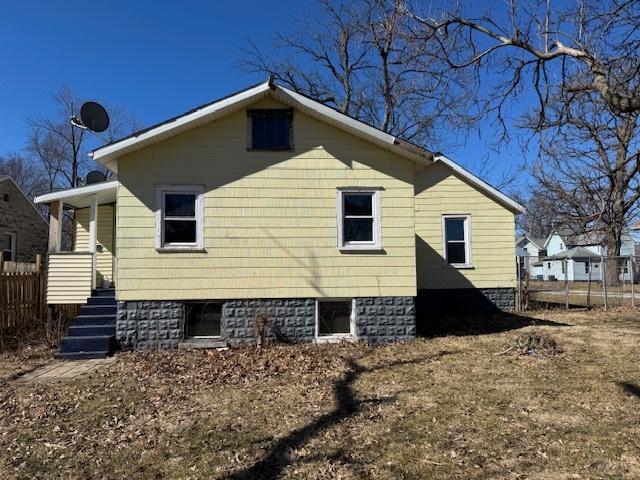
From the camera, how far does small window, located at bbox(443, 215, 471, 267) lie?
15070 millimetres

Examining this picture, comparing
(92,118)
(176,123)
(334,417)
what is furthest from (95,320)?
(334,417)

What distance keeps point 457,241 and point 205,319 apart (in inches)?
342

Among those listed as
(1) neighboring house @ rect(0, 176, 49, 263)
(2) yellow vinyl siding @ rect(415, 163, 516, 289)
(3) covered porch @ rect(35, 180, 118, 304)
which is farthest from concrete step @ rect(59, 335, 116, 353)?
(1) neighboring house @ rect(0, 176, 49, 263)

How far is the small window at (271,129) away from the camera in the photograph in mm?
9914

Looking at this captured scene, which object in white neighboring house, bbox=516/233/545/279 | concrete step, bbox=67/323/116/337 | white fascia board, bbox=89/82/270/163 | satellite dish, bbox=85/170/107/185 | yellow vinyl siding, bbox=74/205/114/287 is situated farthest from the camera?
white neighboring house, bbox=516/233/545/279

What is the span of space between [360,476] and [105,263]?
1093 cm

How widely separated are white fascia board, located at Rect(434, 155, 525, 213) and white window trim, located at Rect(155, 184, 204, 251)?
797 centimetres

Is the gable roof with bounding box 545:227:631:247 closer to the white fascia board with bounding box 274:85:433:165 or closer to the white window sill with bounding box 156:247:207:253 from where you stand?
the white fascia board with bounding box 274:85:433:165

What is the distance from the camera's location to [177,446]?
4.80 meters

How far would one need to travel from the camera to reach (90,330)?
9.52m

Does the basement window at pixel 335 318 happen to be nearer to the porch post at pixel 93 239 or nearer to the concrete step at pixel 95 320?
the concrete step at pixel 95 320

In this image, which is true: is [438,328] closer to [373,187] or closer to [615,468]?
[373,187]

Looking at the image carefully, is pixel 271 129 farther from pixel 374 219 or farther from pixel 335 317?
pixel 335 317

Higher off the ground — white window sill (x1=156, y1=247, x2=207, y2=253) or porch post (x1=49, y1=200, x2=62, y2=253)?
porch post (x1=49, y1=200, x2=62, y2=253)
